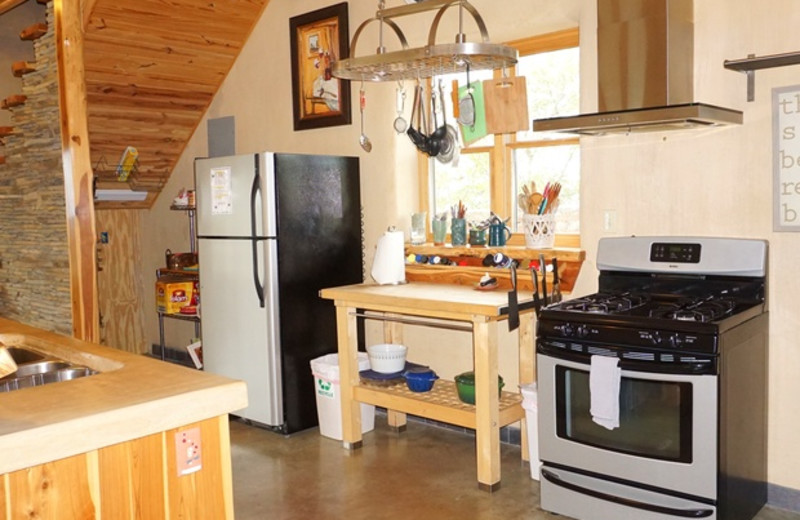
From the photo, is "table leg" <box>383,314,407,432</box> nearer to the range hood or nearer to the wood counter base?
the range hood

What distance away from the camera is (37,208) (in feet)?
15.1

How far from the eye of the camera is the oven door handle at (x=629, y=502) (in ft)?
8.74

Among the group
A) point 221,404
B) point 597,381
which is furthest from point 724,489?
point 221,404

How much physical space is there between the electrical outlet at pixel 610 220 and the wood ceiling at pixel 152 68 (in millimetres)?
2887

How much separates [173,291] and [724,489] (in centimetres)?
403

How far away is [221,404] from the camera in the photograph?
1.72 meters

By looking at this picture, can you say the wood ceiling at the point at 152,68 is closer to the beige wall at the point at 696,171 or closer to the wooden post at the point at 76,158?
the wooden post at the point at 76,158

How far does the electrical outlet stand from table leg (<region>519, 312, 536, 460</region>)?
55 centimetres

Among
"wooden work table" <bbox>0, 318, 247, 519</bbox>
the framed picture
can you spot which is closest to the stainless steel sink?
"wooden work table" <bbox>0, 318, 247, 519</bbox>

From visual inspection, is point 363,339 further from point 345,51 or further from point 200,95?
point 200,95

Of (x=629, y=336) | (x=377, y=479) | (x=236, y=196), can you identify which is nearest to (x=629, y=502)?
(x=629, y=336)

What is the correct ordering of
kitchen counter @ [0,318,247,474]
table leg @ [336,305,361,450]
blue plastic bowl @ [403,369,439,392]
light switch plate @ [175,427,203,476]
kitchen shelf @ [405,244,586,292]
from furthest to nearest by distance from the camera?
table leg @ [336,305,361,450]
blue plastic bowl @ [403,369,439,392]
kitchen shelf @ [405,244,586,292]
light switch plate @ [175,427,203,476]
kitchen counter @ [0,318,247,474]

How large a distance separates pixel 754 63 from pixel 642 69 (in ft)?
1.34

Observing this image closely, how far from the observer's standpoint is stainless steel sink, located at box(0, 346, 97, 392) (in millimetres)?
2178
